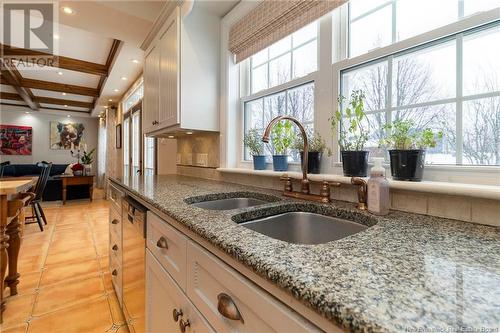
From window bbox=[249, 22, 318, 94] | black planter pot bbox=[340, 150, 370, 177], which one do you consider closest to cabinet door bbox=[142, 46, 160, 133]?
window bbox=[249, 22, 318, 94]

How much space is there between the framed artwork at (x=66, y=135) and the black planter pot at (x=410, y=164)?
9467 millimetres

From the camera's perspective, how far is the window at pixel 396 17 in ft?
2.94

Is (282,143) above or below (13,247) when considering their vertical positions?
above

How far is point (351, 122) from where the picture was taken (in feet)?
3.76

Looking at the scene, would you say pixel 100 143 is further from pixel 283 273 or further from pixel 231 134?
pixel 283 273

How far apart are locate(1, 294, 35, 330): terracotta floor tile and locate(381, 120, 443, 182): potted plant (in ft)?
8.02

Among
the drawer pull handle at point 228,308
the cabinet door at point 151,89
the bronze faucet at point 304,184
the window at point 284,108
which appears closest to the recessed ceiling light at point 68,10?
the cabinet door at point 151,89

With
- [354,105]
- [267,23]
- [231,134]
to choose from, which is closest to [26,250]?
[231,134]

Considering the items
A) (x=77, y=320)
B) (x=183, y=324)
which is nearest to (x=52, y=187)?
(x=77, y=320)

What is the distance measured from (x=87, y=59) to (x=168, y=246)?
4333 mm

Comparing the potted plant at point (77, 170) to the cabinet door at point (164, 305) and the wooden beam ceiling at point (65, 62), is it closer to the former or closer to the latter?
the wooden beam ceiling at point (65, 62)

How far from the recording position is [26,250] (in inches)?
109

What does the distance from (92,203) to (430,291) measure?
6.60m

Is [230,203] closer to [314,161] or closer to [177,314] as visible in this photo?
[314,161]
